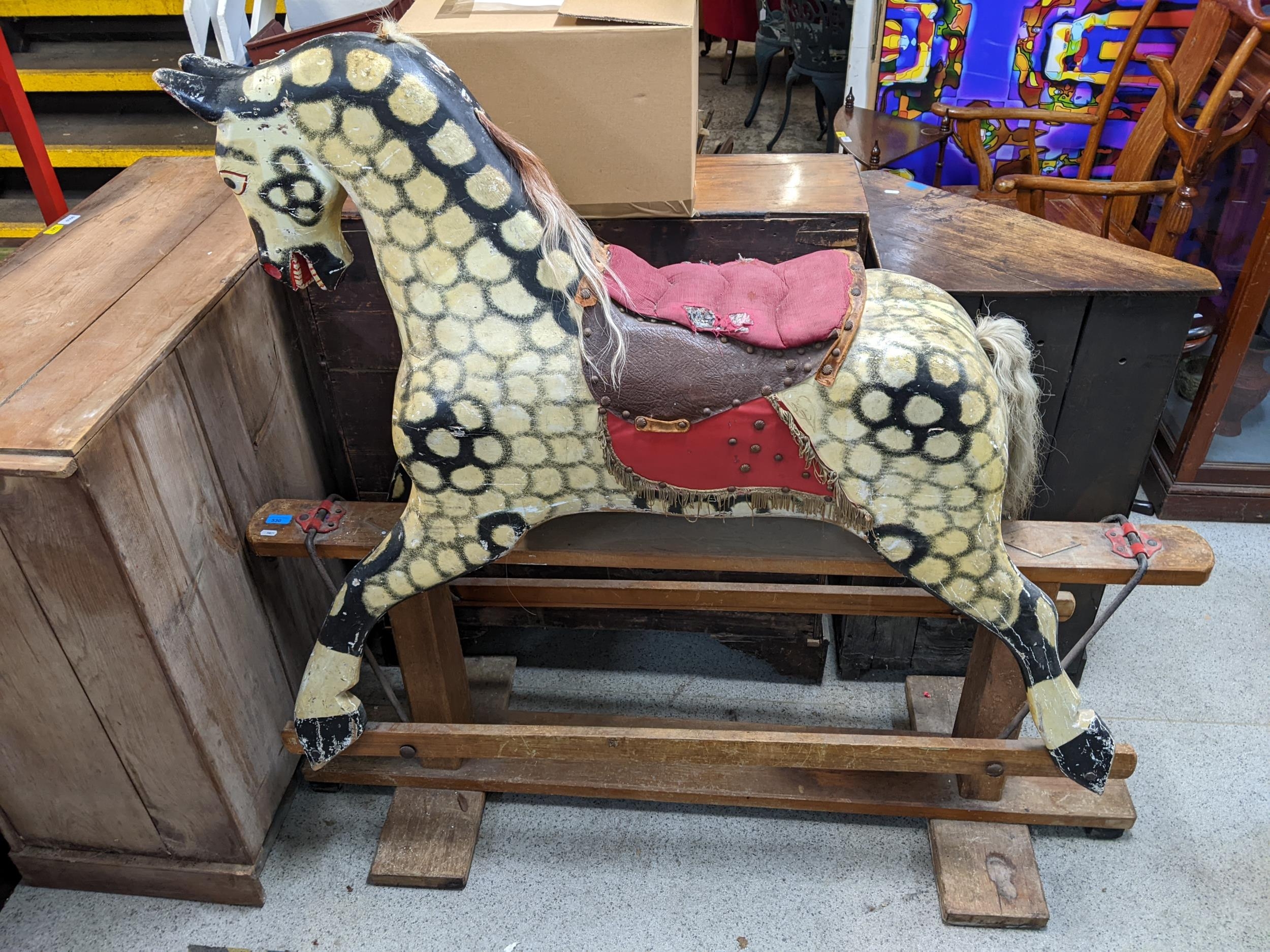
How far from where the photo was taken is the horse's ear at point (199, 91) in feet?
4.72

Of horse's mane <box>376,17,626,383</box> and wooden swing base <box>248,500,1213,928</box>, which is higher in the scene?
horse's mane <box>376,17,626,383</box>

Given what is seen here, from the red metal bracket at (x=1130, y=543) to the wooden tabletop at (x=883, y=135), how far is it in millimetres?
1807

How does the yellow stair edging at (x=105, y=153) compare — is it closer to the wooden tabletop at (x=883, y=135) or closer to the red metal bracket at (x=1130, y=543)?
the wooden tabletop at (x=883, y=135)

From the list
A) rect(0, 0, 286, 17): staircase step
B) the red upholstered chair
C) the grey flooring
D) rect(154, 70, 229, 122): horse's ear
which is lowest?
the grey flooring

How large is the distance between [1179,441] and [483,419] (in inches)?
97.9

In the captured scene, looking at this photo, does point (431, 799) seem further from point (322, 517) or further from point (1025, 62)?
point (1025, 62)

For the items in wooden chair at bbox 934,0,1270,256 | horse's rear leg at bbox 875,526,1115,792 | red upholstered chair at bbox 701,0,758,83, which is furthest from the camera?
red upholstered chair at bbox 701,0,758,83

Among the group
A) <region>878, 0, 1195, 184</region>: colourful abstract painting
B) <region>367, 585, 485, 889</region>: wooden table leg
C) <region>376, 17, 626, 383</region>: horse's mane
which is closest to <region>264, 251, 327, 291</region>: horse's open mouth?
<region>376, 17, 626, 383</region>: horse's mane

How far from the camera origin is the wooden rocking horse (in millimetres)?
1446

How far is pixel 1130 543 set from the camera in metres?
1.83

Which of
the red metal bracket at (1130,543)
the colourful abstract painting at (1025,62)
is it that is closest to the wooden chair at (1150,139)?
the colourful abstract painting at (1025,62)

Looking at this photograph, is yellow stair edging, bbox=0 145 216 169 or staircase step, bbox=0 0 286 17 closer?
yellow stair edging, bbox=0 145 216 169

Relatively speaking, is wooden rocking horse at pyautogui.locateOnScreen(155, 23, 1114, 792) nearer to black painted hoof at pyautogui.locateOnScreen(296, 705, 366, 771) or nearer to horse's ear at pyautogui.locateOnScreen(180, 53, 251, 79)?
horse's ear at pyautogui.locateOnScreen(180, 53, 251, 79)

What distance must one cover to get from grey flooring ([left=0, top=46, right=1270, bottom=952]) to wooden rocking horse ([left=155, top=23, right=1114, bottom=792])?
753 mm
